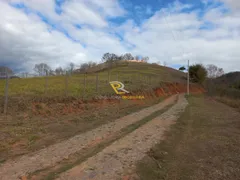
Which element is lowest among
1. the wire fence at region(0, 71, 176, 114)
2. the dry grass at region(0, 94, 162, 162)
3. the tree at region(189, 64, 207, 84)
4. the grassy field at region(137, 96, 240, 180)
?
the grassy field at region(137, 96, 240, 180)

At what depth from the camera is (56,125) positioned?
8414mm

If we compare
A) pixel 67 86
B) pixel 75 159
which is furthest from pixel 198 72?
pixel 75 159

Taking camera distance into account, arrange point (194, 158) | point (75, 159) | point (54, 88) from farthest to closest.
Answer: point (54, 88)
point (194, 158)
point (75, 159)

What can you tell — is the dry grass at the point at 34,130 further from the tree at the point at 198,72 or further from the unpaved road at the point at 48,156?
the tree at the point at 198,72

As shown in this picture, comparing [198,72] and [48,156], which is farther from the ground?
[198,72]

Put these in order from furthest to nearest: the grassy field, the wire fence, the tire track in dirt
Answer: the wire fence → the grassy field → the tire track in dirt

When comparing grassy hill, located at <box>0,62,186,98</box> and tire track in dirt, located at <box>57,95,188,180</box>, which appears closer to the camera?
tire track in dirt, located at <box>57,95,188,180</box>

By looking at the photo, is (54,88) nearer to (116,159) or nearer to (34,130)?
(34,130)

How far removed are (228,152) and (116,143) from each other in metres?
3.27

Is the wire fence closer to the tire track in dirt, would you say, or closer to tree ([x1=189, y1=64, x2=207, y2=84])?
the tire track in dirt

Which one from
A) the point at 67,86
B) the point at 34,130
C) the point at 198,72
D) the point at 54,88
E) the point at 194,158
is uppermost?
the point at 198,72

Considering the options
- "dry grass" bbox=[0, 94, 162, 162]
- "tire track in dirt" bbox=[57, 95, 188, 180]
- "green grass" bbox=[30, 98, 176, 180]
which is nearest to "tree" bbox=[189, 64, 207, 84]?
"dry grass" bbox=[0, 94, 162, 162]

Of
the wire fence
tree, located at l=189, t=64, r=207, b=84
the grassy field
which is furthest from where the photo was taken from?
tree, located at l=189, t=64, r=207, b=84

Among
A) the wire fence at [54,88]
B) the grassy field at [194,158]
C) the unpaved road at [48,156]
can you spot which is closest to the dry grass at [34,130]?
the unpaved road at [48,156]
